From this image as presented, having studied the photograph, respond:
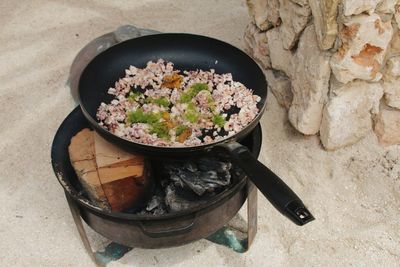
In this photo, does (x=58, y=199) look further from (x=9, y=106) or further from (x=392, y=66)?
(x=392, y=66)

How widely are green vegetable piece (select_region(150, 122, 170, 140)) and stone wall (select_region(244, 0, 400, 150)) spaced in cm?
95

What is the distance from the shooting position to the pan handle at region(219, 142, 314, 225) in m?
1.66

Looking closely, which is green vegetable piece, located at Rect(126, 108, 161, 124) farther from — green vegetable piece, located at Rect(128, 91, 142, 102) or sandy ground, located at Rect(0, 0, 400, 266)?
sandy ground, located at Rect(0, 0, 400, 266)

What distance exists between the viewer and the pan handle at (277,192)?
1661mm

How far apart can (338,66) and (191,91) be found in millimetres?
783

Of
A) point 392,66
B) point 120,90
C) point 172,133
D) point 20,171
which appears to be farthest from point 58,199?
point 392,66

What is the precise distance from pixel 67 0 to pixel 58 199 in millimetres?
2274

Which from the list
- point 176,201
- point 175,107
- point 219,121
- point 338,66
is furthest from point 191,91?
point 338,66

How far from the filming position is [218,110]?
2338 millimetres

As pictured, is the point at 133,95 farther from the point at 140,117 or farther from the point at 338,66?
the point at 338,66

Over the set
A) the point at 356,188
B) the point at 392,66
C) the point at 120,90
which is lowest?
the point at 356,188

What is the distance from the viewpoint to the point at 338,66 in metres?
2.48

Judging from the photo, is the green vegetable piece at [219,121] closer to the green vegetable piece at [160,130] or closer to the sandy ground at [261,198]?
the green vegetable piece at [160,130]

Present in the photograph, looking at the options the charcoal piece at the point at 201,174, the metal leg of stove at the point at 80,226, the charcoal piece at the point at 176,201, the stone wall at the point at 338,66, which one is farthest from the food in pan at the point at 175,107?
the stone wall at the point at 338,66
